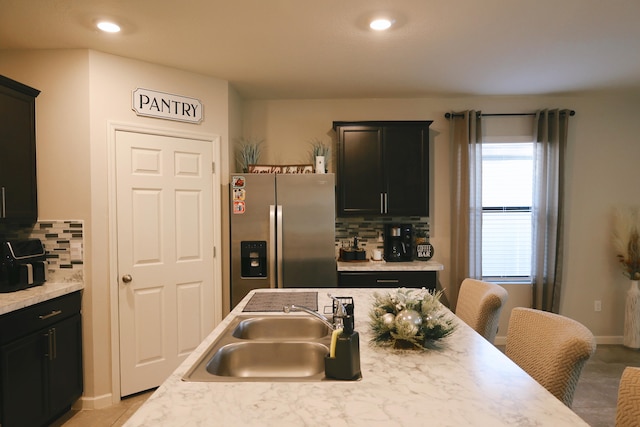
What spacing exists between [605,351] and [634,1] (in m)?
3.33

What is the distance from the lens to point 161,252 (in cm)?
302

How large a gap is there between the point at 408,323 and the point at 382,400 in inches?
15.2

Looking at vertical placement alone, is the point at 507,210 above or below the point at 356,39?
below

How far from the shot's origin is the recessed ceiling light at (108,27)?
2.30 metres

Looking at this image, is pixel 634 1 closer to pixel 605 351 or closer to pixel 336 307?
pixel 336 307

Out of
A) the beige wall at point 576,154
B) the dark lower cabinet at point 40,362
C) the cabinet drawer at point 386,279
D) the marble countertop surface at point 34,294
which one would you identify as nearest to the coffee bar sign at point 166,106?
the beige wall at point 576,154

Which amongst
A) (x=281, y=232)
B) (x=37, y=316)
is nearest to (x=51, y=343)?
(x=37, y=316)

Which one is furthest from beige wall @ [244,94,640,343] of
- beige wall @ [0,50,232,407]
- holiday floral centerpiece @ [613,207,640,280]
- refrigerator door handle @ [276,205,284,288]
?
beige wall @ [0,50,232,407]

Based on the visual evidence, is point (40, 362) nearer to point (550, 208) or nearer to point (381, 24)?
point (381, 24)

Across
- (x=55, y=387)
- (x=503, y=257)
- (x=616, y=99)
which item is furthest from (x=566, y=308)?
(x=55, y=387)

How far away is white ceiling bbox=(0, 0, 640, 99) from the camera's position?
2.17m

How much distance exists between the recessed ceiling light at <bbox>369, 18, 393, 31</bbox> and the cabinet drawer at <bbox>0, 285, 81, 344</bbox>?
2.73m

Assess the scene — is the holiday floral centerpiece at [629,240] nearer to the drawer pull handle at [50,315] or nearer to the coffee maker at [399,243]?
the coffee maker at [399,243]

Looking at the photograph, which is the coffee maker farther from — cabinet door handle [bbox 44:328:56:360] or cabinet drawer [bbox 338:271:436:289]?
cabinet door handle [bbox 44:328:56:360]
